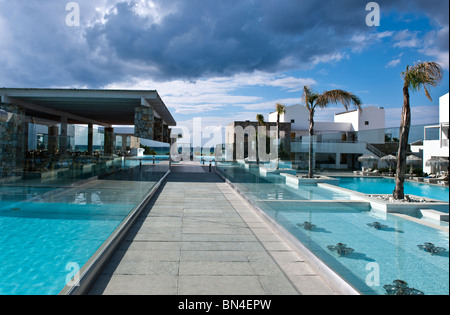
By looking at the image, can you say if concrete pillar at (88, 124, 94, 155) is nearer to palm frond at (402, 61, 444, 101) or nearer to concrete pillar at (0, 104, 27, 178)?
concrete pillar at (0, 104, 27, 178)

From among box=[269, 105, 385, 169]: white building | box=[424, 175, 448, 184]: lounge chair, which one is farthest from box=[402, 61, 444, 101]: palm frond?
box=[269, 105, 385, 169]: white building

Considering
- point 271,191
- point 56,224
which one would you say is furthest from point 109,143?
point 271,191

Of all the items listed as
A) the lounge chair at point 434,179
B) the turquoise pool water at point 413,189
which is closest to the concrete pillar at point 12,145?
the turquoise pool water at point 413,189

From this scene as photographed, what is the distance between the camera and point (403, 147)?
945cm

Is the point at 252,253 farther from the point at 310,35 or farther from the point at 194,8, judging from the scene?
the point at 194,8

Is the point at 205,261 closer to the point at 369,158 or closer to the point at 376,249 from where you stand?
the point at 376,249

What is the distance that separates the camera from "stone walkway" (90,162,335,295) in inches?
129

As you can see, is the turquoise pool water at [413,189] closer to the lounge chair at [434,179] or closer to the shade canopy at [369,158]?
the lounge chair at [434,179]

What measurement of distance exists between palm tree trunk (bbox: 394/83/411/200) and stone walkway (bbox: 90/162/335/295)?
5.21m

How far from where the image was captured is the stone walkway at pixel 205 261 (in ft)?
10.7

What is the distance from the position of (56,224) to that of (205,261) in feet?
13.4

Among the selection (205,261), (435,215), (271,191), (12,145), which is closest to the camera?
(435,215)

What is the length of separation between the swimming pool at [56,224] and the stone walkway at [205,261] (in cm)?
57
